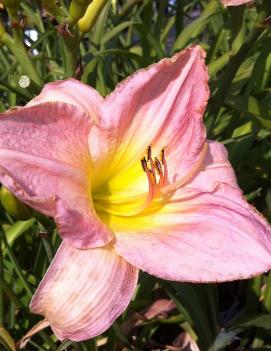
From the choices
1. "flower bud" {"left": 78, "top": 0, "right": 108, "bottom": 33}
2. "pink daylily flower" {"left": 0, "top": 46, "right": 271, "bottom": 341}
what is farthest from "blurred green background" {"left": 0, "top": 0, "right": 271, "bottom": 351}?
"pink daylily flower" {"left": 0, "top": 46, "right": 271, "bottom": 341}

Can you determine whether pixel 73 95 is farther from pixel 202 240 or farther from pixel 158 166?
Answer: pixel 202 240

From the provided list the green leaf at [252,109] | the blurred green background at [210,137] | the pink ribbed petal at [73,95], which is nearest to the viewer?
the pink ribbed petal at [73,95]

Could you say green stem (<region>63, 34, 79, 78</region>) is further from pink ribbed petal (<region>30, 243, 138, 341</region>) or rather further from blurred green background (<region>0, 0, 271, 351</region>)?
pink ribbed petal (<region>30, 243, 138, 341</region>)

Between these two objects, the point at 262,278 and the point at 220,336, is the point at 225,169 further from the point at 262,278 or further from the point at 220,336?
the point at 262,278

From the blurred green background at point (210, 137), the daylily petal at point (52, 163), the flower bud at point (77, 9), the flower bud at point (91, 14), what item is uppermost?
the flower bud at point (77, 9)

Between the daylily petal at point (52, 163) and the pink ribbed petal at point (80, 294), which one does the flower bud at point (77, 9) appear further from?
the pink ribbed petal at point (80, 294)

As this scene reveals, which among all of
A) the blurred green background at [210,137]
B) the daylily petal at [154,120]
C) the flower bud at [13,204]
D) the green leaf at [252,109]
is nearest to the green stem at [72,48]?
the blurred green background at [210,137]
